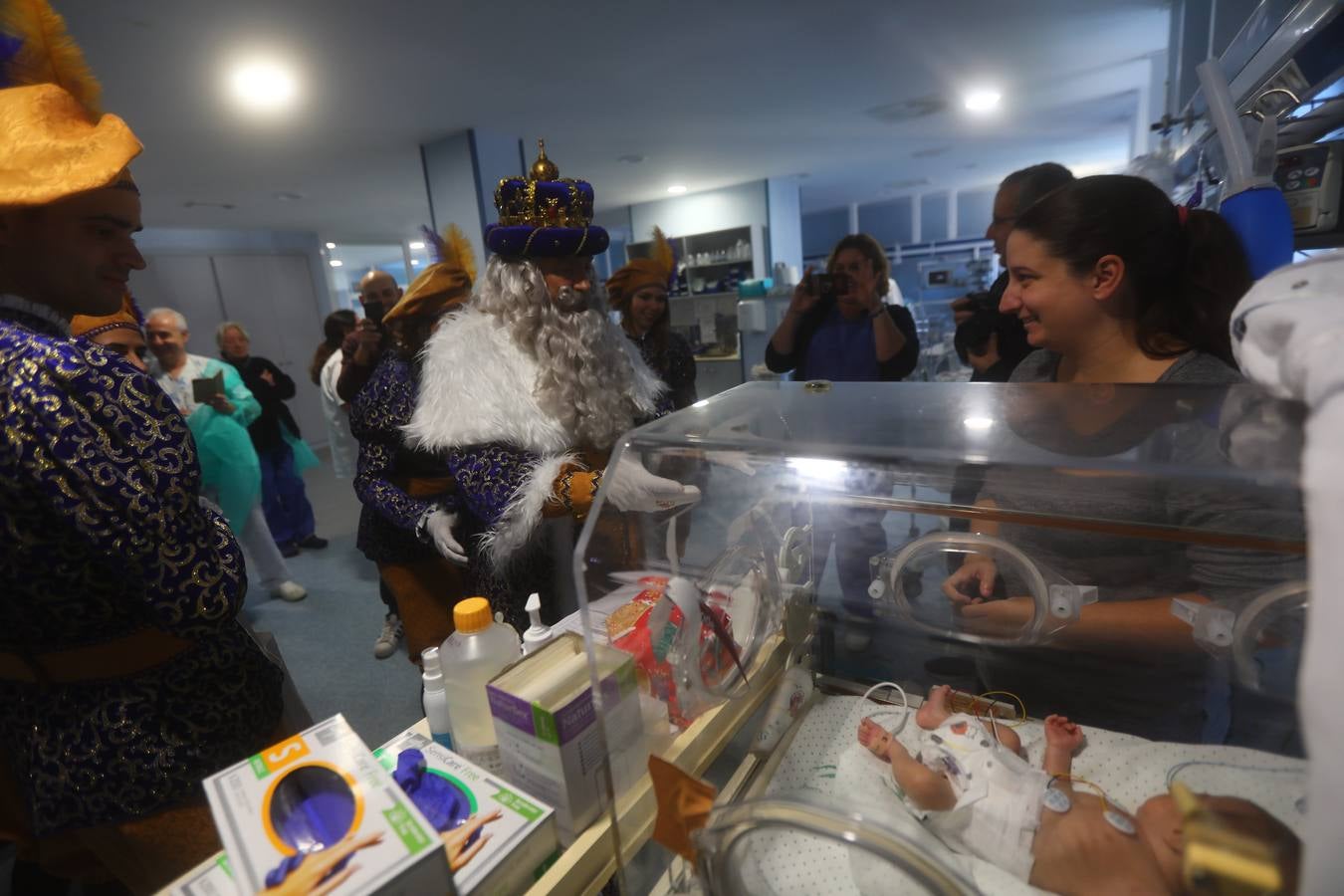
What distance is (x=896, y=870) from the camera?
56 centimetres

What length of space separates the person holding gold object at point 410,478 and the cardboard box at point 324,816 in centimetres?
95

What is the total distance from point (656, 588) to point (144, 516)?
656 mm

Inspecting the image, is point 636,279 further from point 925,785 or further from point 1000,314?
point 925,785

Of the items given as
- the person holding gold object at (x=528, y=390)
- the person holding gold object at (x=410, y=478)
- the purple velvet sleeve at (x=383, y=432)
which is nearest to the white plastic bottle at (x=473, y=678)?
the person holding gold object at (x=528, y=390)

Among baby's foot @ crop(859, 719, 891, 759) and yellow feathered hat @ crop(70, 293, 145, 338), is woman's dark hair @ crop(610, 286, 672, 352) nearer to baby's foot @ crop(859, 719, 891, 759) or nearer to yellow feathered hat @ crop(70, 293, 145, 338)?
yellow feathered hat @ crop(70, 293, 145, 338)

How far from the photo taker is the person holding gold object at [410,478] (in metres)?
1.63

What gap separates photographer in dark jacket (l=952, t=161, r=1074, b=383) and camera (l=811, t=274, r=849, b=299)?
16.3 inches

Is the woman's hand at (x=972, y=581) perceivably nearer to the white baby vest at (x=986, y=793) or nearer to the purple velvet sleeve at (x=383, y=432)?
the white baby vest at (x=986, y=793)

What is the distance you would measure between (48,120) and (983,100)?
504 centimetres

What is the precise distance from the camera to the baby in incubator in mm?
678

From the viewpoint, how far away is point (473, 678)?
2.51ft

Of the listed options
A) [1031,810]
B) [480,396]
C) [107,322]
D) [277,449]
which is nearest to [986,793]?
[1031,810]

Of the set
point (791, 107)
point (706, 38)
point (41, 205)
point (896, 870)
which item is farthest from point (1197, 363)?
point (791, 107)

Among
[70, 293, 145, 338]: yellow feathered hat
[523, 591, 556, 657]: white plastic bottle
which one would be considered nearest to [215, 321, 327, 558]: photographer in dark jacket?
[70, 293, 145, 338]: yellow feathered hat
